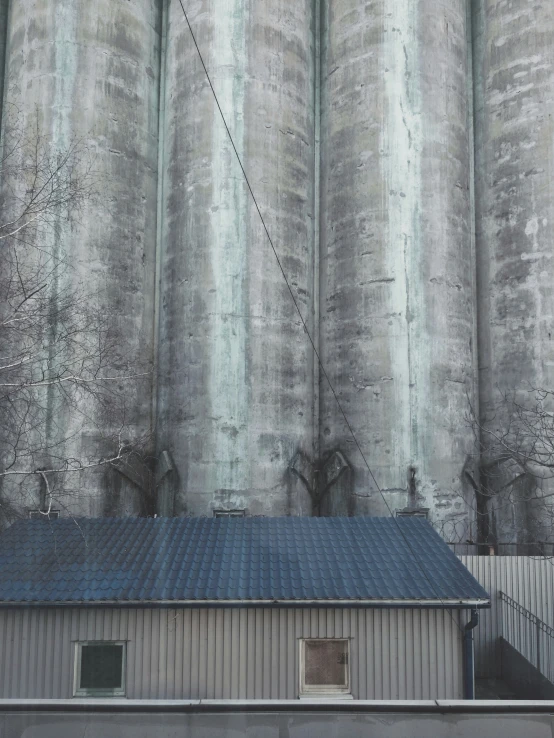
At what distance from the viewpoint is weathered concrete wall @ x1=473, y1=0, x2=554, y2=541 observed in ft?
76.6

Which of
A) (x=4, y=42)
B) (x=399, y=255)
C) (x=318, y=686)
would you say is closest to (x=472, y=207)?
(x=399, y=255)

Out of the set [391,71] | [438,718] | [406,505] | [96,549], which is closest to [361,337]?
[406,505]

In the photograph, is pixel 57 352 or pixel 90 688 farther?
pixel 57 352

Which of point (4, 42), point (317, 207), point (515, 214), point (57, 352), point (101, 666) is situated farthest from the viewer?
point (4, 42)

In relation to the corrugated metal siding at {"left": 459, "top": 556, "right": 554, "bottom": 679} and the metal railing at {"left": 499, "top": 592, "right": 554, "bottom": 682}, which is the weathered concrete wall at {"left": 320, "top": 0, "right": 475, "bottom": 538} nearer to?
the corrugated metal siding at {"left": 459, "top": 556, "right": 554, "bottom": 679}

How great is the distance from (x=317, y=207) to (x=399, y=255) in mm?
3598

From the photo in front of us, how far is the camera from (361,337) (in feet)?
74.9

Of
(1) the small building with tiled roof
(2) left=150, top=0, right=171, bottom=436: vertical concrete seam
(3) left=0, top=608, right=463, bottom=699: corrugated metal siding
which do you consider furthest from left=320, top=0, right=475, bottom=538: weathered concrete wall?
(3) left=0, top=608, right=463, bottom=699: corrugated metal siding

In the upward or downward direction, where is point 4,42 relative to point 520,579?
upward

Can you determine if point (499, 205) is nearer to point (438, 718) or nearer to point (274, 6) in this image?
point (274, 6)

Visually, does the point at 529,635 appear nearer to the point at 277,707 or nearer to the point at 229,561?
the point at 229,561

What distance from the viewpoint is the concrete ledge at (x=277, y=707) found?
7.93m

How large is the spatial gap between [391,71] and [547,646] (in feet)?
56.8

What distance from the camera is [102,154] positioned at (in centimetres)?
2323
